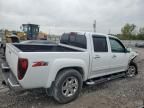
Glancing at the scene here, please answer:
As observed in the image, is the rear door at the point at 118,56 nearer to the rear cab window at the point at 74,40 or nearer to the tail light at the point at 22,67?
the rear cab window at the point at 74,40

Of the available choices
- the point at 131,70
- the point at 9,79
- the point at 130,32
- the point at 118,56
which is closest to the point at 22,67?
the point at 9,79

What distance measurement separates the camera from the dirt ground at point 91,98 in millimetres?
4426

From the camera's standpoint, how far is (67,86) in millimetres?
4477

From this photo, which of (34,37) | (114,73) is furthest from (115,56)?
(34,37)

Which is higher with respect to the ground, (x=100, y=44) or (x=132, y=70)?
(x=100, y=44)

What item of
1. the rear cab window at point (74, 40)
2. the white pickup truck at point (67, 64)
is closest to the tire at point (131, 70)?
the white pickup truck at point (67, 64)

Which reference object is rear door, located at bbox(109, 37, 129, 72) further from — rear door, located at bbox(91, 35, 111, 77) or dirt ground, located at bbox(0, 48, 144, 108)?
dirt ground, located at bbox(0, 48, 144, 108)

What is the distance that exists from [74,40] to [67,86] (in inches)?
64.7

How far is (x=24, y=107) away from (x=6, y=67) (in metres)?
1.18

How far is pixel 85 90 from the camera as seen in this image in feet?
18.1

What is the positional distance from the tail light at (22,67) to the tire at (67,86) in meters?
0.89

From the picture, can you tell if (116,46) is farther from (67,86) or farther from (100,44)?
(67,86)

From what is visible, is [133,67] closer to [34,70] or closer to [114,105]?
[114,105]

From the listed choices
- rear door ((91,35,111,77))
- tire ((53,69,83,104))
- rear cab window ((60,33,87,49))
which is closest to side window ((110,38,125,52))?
rear door ((91,35,111,77))
